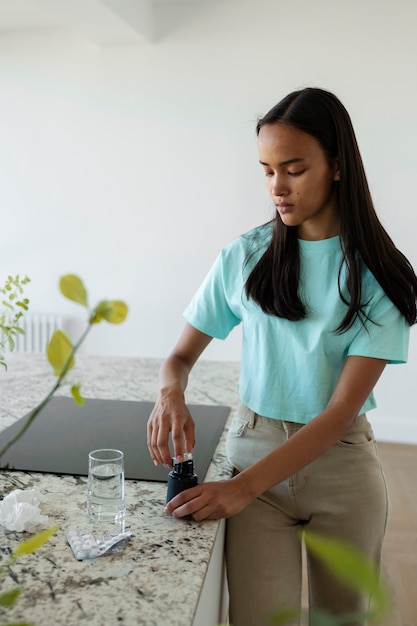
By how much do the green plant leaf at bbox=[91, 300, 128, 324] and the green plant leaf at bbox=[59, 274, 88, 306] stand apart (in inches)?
0.6

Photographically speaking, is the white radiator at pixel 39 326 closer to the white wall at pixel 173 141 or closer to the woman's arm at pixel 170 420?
the white wall at pixel 173 141

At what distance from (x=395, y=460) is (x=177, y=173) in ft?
7.60

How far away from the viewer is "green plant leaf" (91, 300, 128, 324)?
0.38 meters

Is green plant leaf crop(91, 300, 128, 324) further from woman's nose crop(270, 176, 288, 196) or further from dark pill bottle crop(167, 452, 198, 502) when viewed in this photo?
woman's nose crop(270, 176, 288, 196)

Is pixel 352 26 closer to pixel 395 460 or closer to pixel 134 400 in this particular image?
pixel 395 460

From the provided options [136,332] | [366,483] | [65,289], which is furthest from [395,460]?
A: [65,289]

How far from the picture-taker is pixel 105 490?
3.32 feet

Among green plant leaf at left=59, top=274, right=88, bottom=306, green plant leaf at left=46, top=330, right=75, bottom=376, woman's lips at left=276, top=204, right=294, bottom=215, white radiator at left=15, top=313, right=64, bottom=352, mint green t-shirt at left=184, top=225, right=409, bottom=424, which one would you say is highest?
woman's lips at left=276, top=204, right=294, bottom=215

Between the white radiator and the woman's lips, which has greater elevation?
the woman's lips

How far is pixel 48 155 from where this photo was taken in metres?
4.24

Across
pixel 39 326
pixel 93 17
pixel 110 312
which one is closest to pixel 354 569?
pixel 110 312

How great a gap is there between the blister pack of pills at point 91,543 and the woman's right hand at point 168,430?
0.23 m

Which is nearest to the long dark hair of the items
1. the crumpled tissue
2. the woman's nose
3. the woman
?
the woman

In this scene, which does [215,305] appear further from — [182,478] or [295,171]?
[182,478]
